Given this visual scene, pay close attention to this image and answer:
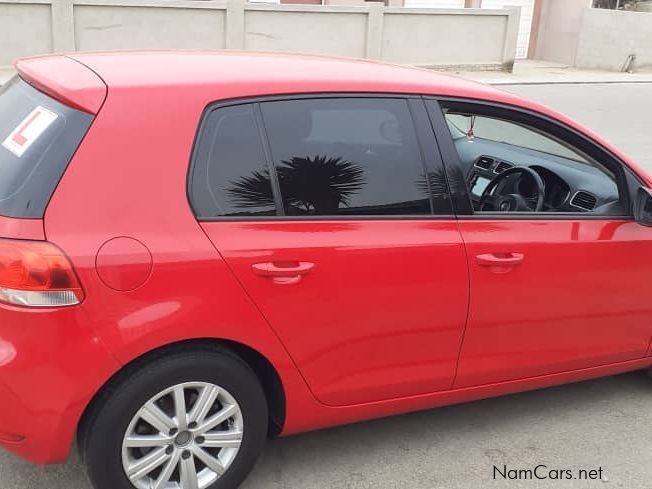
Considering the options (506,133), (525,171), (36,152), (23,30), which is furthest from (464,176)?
(23,30)

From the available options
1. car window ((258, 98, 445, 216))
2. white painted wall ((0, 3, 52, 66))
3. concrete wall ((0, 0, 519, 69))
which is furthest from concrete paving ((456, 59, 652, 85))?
car window ((258, 98, 445, 216))

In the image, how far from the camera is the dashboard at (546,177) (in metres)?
3.60

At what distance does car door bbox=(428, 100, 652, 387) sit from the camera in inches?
121

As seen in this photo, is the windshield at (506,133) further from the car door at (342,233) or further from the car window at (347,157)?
the car door at (342,233)

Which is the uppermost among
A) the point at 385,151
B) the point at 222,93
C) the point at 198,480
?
the point at 222,93

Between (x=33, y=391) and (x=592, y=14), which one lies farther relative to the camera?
(x=592, y=14)

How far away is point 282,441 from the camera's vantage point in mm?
3318

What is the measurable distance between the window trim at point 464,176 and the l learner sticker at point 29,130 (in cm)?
145

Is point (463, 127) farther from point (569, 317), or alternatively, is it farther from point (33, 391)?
point (33, 391)

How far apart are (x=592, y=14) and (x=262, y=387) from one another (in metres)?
26.1

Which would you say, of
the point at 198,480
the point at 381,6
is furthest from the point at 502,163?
the point at 381,6

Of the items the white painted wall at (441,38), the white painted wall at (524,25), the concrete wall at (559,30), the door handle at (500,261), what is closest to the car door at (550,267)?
the door handle at (500,261)

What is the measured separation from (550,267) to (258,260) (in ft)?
4.37
